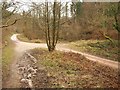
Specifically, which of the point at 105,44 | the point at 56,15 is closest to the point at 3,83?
the point at 56,15

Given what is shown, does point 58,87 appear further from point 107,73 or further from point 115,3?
point 115,3

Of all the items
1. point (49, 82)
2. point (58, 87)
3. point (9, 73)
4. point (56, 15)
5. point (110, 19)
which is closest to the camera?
point (58, 87)

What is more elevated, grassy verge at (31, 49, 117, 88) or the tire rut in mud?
grassy verge at (31, 49, 117, 88)

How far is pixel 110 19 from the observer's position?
16859mm

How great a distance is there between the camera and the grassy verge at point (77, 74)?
11941 mm

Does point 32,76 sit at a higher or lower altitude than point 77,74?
lower

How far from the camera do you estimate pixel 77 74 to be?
44.9 ft

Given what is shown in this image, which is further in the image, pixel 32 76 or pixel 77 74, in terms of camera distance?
pixel 32 76

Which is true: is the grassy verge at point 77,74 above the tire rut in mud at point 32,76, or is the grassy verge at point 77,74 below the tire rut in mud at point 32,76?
above

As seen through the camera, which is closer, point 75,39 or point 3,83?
point 3,83

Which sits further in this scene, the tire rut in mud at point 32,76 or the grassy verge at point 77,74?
the tire rut in mud at point 32,76

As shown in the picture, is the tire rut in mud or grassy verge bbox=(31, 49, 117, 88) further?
the tire rut in mud

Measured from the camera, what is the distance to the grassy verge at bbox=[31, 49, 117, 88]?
1194 cm

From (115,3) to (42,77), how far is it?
5585 mm
